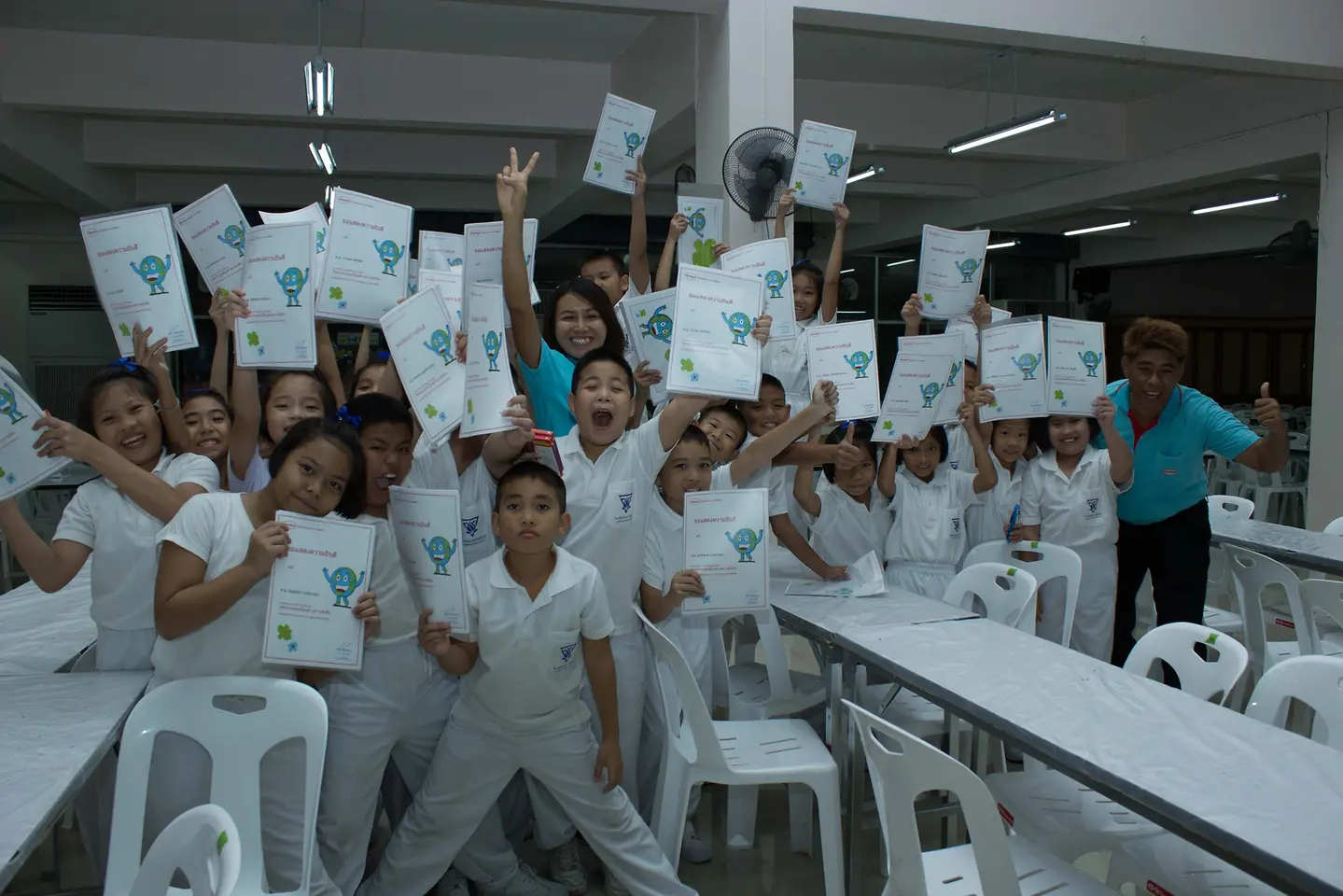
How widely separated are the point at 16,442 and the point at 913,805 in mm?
2085

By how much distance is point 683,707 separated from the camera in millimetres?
2588

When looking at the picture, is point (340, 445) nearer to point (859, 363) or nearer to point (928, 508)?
point (859, 363)

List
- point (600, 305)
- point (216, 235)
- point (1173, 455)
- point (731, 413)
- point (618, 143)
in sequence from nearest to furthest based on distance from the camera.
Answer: point (216, 235) < point (600, 305) < point (731, 413) < point (1173, 455) < point (618, 143)

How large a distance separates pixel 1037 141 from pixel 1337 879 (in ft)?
26.5

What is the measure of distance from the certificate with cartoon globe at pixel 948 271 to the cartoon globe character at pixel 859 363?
798mm

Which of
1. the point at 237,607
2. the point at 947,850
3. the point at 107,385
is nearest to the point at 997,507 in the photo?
the point at 947,850

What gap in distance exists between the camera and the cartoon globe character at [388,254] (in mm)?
2715

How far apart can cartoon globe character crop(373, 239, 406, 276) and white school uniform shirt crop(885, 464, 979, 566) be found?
6.45 ft

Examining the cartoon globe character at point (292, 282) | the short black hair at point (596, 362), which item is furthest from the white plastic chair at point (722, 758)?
the cartoon globe character at point (292, 282)

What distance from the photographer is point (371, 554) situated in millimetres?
2145

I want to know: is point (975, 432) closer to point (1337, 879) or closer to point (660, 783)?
point (660, 783)

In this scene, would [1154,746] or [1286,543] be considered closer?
[1154,746]

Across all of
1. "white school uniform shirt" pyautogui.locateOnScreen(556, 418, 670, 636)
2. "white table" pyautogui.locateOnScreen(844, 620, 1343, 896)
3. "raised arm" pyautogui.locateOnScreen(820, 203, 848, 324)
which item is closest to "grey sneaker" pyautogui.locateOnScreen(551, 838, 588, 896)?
"white school uniform shirt" pyautogui.locateOnScreen(556, 418, 670, 636)

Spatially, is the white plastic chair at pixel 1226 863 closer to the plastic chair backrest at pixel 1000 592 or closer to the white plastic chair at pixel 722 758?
the white plastic chair at pixel 722 758
